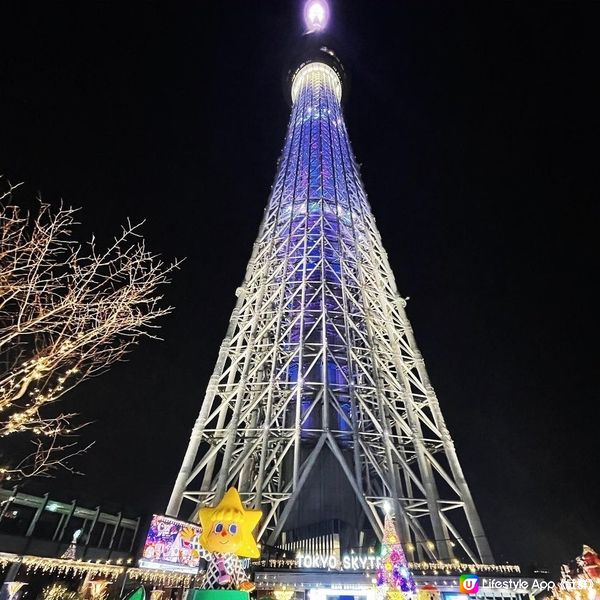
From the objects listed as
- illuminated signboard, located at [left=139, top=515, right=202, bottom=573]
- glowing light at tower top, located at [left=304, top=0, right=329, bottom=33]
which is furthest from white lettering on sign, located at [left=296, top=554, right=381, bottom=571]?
glowing light at tower top, located at [left=304, top=0, right=329, bottom=33]

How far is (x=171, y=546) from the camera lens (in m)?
12.0

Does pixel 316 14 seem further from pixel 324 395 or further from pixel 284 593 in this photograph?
pixel 284 593

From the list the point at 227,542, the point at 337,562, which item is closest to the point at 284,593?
the point at 337,562

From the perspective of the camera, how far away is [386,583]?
34.6 feet

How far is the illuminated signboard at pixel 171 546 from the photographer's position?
11278 mm

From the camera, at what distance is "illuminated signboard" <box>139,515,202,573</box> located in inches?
444

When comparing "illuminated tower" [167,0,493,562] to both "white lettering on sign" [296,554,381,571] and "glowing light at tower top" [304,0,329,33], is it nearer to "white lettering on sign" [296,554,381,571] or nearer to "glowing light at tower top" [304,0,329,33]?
"white lettering on sign" [296,554,381,571]

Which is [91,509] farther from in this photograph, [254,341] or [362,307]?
[362,307]

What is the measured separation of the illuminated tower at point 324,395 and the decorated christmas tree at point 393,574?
5.83 metres

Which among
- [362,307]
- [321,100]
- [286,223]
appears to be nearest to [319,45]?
[321,100]

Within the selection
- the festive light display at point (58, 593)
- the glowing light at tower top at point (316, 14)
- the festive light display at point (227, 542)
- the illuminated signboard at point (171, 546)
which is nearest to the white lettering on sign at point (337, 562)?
the illuminated signboard at point (171, 546)

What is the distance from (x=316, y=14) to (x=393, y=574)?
77306 mm

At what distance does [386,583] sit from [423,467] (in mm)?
9754

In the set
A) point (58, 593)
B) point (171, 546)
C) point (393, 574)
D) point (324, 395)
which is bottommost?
point (58, 593)
